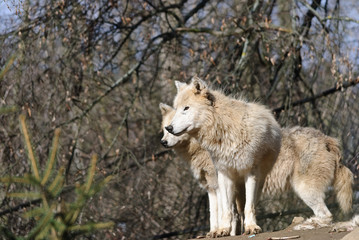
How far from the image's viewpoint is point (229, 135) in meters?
7.50

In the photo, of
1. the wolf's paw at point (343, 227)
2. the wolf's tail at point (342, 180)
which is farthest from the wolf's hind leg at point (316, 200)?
the wolf's paw at point (343, 227)

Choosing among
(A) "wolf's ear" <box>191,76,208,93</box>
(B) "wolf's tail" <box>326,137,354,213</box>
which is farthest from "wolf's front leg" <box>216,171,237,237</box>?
(B) "wolf's tail" <box>326,137,354,213</box>

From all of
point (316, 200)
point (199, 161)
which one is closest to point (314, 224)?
point (316, 200)

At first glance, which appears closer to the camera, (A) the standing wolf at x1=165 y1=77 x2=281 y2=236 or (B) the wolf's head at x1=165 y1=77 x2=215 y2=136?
(A) the standing wolf at x1=165 y1=77 x2=281 y2=236

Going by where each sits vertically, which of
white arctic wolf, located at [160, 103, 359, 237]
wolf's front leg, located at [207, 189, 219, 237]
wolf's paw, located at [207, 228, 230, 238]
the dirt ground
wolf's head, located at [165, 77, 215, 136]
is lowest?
the dirt ground

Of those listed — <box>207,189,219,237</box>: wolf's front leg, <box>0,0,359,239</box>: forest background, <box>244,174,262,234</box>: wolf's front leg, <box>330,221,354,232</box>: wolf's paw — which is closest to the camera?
<box>330,221,354,232</box>: wolf's paw

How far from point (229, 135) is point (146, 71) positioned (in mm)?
5626

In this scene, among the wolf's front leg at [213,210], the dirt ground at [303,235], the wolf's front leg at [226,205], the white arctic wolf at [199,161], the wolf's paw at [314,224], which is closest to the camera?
the dirt ground at [303,235]

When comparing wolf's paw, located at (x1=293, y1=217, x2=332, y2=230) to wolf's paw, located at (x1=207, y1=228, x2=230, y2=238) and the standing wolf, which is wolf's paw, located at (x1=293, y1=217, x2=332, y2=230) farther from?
wolf's paw, located at (x1=207, y1=228, x2=230, y2=238)

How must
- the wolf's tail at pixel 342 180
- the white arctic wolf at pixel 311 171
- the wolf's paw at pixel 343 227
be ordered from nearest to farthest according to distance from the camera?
1. the wolf's paw at pixel 343 227
2. the white arctic wolf at pixel 311 171
3. the wolf's tail at pixel 342 180

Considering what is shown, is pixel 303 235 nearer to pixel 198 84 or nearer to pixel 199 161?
pixel 198 84

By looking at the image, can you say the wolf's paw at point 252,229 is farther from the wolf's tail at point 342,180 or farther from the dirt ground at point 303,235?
the wolf's tail at point 342,180

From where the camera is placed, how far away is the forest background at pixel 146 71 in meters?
10.9

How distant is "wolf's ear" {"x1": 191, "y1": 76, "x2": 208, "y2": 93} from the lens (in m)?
7.56
